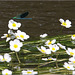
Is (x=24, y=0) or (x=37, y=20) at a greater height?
(x=24, y=0)

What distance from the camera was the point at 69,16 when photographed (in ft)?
5.35

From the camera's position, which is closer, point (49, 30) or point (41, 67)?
point (41, 67)

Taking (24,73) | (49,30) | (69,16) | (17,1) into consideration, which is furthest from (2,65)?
(17,1)

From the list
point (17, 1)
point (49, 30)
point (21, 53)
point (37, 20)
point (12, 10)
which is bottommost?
point (21, 53)

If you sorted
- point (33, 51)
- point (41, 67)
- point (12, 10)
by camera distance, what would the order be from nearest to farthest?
point (41, 67)
point (33, 51)
point (12, 10)

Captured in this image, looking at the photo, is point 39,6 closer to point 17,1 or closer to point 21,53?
point 17,1

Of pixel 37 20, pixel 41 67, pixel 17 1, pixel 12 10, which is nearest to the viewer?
pixel 41 67

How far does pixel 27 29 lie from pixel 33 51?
0.66 m

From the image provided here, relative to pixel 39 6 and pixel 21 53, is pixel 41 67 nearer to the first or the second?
pixel 21 53

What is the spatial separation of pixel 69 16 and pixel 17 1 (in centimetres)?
75

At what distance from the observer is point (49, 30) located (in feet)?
4.28

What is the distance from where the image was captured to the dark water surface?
1.31 meters

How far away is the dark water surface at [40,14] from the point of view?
1.31 meters

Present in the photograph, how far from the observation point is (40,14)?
1.69 m
